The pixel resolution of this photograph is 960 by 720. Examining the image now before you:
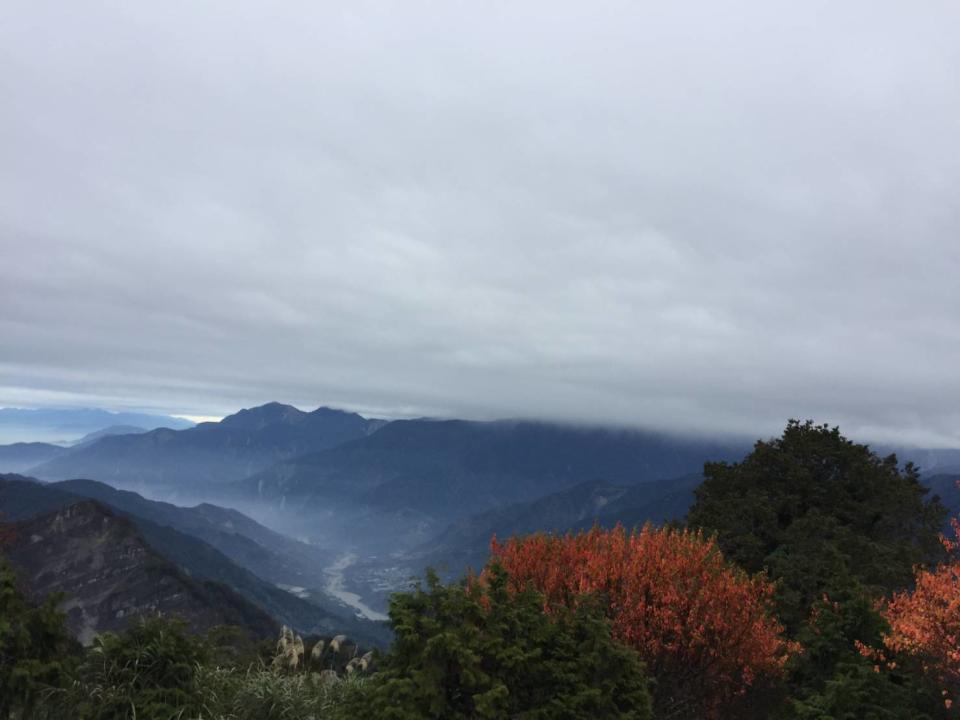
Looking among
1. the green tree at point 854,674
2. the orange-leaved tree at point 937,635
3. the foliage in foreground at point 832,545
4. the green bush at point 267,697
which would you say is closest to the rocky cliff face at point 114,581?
the foliage in foreground at point 832,545

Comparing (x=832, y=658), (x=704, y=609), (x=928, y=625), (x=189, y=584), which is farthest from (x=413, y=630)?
(x=189, y=584)

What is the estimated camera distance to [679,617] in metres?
12.2

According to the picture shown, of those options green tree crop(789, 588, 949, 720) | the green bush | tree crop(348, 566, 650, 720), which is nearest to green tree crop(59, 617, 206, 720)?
the green bush

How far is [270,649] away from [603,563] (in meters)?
10.2

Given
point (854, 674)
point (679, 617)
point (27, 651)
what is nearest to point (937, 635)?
point (854, 674)

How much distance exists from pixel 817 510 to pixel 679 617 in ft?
77.0

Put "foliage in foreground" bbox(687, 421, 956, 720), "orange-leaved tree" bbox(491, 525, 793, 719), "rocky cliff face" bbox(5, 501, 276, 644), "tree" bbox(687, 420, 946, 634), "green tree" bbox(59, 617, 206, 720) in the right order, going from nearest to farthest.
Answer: "green tree" bbox(59, 617, 206, 720), "foliage in foreground" bbox(687, 421, 956, 720), "orange-leaved tree" bbox(491, 525, 793, 719), "tree" bbox(687, 420, 946, 634), "rocky cliff face" bbox(5, 501, 276, 644)

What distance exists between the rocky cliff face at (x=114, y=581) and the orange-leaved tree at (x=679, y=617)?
157 meters

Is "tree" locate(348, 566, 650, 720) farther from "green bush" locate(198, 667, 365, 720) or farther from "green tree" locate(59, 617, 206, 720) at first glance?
"green tree" locate(59, 617, 206, 720)

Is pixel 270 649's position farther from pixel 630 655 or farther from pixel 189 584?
pixel 189 584

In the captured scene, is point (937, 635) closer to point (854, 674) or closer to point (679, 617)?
point (854, 674)

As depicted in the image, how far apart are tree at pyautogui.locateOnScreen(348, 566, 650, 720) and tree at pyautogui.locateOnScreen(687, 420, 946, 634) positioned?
19192 mm

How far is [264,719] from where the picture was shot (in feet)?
38.2

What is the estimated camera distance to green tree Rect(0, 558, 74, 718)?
10.6 meters
